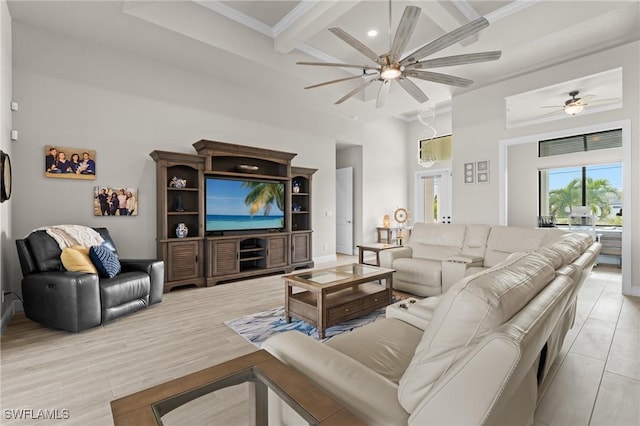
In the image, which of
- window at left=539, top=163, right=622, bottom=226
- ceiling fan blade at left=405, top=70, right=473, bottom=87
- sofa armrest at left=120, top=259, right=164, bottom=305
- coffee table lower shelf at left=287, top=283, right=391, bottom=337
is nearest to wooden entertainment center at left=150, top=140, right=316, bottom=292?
sofa armrest at left=120, top=259, right=164, bottom=305

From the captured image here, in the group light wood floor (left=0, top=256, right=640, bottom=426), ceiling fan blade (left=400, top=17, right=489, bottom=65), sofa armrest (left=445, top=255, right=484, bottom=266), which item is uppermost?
ceiling fan blade (left=400, top=17, right=489, bottom=65)

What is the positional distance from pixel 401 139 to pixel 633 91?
518cm

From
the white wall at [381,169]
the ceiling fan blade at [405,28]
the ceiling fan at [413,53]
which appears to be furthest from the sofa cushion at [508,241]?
the white wall at [381,169]

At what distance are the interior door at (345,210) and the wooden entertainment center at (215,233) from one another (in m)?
2.15

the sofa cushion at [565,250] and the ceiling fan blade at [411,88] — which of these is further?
the ceiling fan blade at [411,88]

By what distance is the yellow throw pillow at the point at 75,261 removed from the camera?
303 centimetres

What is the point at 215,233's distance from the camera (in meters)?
4.93

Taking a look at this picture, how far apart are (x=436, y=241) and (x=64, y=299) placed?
4.52 m

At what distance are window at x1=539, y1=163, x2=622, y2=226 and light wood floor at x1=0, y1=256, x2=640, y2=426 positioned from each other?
4.14 m

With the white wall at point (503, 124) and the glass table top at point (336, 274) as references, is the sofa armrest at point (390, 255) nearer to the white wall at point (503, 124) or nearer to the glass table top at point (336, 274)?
the glass table top at point (336, 274)

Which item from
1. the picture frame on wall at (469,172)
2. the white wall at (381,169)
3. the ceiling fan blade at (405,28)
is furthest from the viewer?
the white wall at (381,169)

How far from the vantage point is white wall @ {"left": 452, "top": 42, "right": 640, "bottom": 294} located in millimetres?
4008

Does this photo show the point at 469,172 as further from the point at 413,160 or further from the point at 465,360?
the point at 465,360

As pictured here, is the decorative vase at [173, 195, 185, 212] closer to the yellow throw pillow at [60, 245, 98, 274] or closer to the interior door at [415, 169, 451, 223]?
A: the yellow throw pillow at [60, 245, 98, 274]
